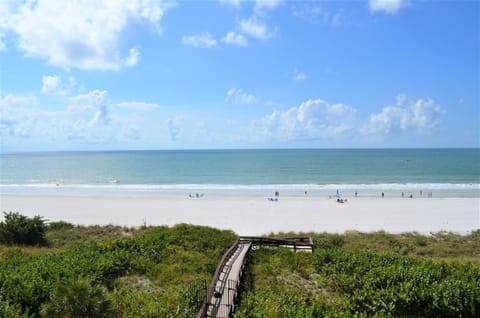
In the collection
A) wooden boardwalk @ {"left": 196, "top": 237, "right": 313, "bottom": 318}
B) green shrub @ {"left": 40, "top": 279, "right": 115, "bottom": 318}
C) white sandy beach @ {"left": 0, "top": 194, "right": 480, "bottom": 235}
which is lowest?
white sandy beach @ {"left": 0, "top": 194, "right": 480, "bottom": 235}

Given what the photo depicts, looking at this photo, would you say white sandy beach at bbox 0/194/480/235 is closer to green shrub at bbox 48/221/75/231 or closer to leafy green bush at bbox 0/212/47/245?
green shrub at bbox 48/221/75/231

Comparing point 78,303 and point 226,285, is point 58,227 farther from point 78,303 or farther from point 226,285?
point 78,303

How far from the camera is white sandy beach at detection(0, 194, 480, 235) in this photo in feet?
90.9

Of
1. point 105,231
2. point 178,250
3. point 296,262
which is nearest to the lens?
point 296,262

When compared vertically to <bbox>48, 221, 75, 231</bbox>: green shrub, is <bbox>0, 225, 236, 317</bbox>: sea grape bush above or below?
above

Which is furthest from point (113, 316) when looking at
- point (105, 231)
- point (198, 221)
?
point (198, 221)

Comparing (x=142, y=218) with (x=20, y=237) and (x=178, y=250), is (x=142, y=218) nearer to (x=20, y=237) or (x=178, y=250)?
(x=20, y=237)

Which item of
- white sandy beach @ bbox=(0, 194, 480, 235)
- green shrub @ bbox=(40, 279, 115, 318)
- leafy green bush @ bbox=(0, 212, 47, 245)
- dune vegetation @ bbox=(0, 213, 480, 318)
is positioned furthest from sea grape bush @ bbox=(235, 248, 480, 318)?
leafy green bush @ bbox=(0, 212, 47, 245)

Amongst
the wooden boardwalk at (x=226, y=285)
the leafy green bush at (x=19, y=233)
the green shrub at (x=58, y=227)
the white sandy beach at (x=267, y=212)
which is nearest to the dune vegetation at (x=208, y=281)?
the wooden boardwalk at (x=226, y=285)

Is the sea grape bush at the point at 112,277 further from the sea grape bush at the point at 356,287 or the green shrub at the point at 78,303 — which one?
the sea grape bush at the point at 356,287

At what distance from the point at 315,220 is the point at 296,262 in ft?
58.0

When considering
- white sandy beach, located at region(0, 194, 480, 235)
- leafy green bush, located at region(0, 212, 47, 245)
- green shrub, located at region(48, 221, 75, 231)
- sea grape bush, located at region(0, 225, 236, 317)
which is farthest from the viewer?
white sandy beach, located at region(0, 194, 480, 235)

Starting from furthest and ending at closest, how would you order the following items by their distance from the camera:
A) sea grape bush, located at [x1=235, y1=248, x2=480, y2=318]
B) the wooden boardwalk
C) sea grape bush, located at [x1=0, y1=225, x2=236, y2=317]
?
1. sea grape bush, located at [x1=235, y1=248, x2=480, y2=318]
2. the wooden boardwalk
3. sea grape bush, located at [x1=0, y1=225, x2=236, y2=317]

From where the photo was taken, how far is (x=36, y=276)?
30.5ft
